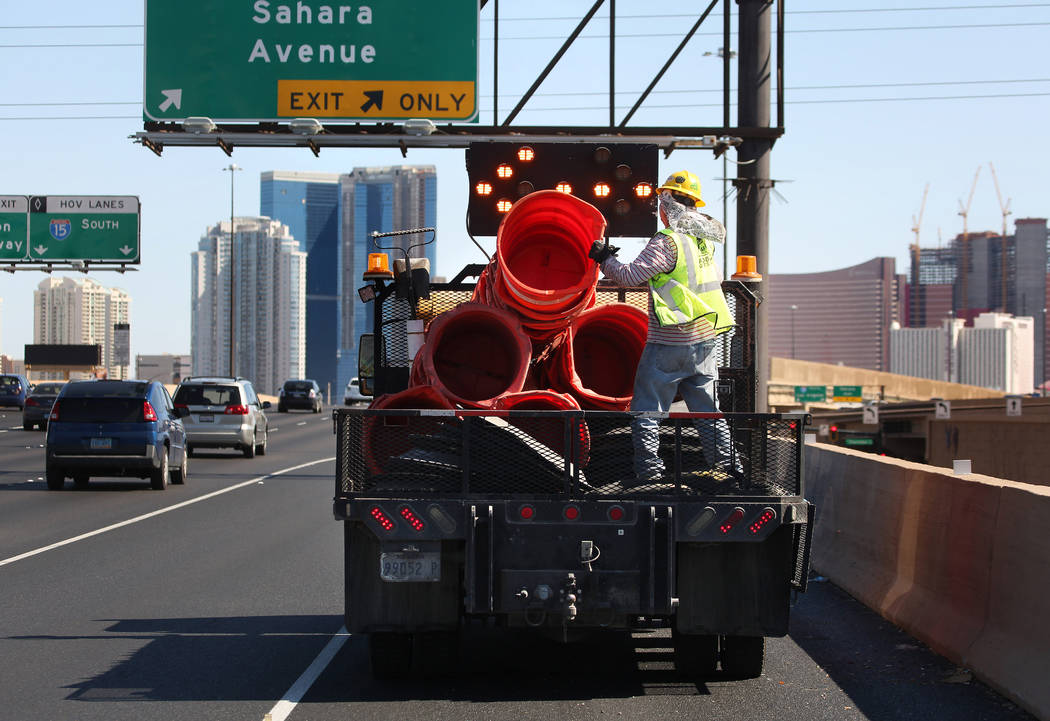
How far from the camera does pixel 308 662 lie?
842cm

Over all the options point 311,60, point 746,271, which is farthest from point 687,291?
point 311,60

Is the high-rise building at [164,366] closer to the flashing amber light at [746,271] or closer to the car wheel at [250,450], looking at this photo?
the car wheel at [250,450]

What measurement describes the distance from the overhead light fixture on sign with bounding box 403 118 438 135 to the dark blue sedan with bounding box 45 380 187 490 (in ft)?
20.1

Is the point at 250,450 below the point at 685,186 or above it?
below

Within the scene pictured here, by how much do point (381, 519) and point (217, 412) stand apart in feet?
83.6

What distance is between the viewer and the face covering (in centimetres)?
834

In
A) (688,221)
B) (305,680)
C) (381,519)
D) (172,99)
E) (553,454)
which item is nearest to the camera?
(381,519)

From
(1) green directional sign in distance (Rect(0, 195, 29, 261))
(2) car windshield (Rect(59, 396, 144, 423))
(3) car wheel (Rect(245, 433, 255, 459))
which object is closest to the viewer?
(2) car windshield (Rect(59, 396, 144, 423))

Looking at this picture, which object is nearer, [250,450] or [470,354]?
[470,354]

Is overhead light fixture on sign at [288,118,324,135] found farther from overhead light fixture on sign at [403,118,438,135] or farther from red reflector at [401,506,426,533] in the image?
red reflector at [401,506,426,533]

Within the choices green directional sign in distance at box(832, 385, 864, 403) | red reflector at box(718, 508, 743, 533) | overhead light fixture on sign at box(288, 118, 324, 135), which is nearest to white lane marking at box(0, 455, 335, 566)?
overhead light fixture on sign at box(288, 118, 324, 135)

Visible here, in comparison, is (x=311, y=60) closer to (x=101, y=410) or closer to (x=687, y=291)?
(x=101, y=410)

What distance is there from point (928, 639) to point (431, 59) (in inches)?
539

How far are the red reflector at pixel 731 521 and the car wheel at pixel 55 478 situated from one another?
55.0 feet
